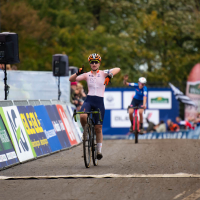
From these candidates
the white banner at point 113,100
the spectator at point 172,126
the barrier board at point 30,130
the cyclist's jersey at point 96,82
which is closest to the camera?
the cyclist's jersey at point 96,82

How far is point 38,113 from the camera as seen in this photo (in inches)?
516

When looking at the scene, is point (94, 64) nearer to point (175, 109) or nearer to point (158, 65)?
point (175, 109)

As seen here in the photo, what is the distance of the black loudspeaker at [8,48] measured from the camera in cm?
1316

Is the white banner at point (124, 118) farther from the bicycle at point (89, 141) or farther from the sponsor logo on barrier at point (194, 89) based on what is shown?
the bicycle at point (89, 141)

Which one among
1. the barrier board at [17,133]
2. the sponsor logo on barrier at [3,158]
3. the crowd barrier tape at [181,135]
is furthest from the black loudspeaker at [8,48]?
the crowd barrier tape at [181,135]

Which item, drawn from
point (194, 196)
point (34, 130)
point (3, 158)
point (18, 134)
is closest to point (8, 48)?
point (34, 130)

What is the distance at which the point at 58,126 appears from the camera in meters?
14.7

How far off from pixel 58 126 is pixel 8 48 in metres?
2.69

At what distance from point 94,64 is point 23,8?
31140 mm

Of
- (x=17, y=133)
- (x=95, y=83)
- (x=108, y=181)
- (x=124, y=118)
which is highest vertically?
(x=95, y=83)

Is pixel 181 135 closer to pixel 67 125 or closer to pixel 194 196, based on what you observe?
pixel 67 125

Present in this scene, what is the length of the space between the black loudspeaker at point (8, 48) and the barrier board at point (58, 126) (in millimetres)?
1703

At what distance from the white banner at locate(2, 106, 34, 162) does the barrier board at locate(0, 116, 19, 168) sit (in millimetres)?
224

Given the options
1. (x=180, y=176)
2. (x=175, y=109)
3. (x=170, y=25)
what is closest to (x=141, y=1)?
(x=170, y=25)
